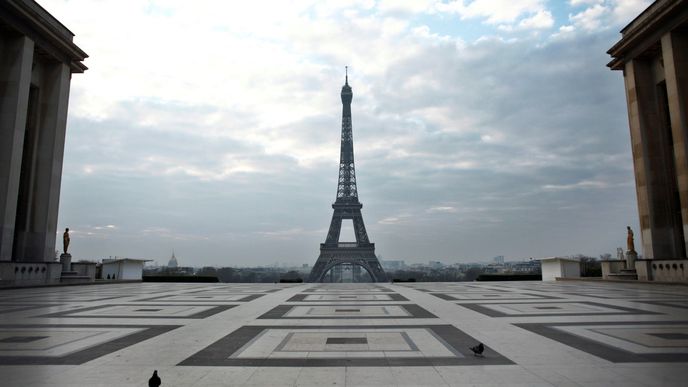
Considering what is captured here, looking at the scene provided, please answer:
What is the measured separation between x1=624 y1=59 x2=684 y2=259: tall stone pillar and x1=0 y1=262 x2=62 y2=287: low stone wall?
116 ft

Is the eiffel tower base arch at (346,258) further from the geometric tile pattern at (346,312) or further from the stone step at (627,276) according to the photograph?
the geometric tile pattern at (346,312)

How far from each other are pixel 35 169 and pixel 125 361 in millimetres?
26810

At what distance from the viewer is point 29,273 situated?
22797 millimetres

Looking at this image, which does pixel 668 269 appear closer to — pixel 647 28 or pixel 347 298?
pixel 647 28

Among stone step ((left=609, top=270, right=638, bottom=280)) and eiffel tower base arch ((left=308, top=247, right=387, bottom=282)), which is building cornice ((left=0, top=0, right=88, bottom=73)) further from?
eiffel tower base arch ((left=308, top=247, right=387, bottom=282))

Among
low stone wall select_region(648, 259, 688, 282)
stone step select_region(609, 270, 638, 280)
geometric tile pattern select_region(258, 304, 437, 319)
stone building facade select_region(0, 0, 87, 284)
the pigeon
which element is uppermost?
stone building facade select_region(0, 0, 87, 284)

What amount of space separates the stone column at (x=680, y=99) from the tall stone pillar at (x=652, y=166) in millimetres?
2344

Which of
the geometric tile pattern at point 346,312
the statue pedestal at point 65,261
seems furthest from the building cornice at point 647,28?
the statue pedestal at point 65,261

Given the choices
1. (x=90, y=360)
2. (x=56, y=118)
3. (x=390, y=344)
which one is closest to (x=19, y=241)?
(x=56, y=118)

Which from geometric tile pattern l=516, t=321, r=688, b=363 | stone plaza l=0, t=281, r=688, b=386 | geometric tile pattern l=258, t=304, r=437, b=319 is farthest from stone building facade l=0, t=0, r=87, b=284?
geometric tile pattern l=516, t=321, r=688, b=363

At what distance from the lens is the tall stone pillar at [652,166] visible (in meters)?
25.7

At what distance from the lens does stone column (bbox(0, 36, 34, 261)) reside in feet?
74.7

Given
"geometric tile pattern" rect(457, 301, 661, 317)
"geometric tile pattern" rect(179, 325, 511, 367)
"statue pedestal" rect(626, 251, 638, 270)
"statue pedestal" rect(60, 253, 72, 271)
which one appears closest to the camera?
"geometric tile pattern" rect(179, 325, 511, 367)

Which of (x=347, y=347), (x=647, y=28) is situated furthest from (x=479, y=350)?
(x=647, y=28)
